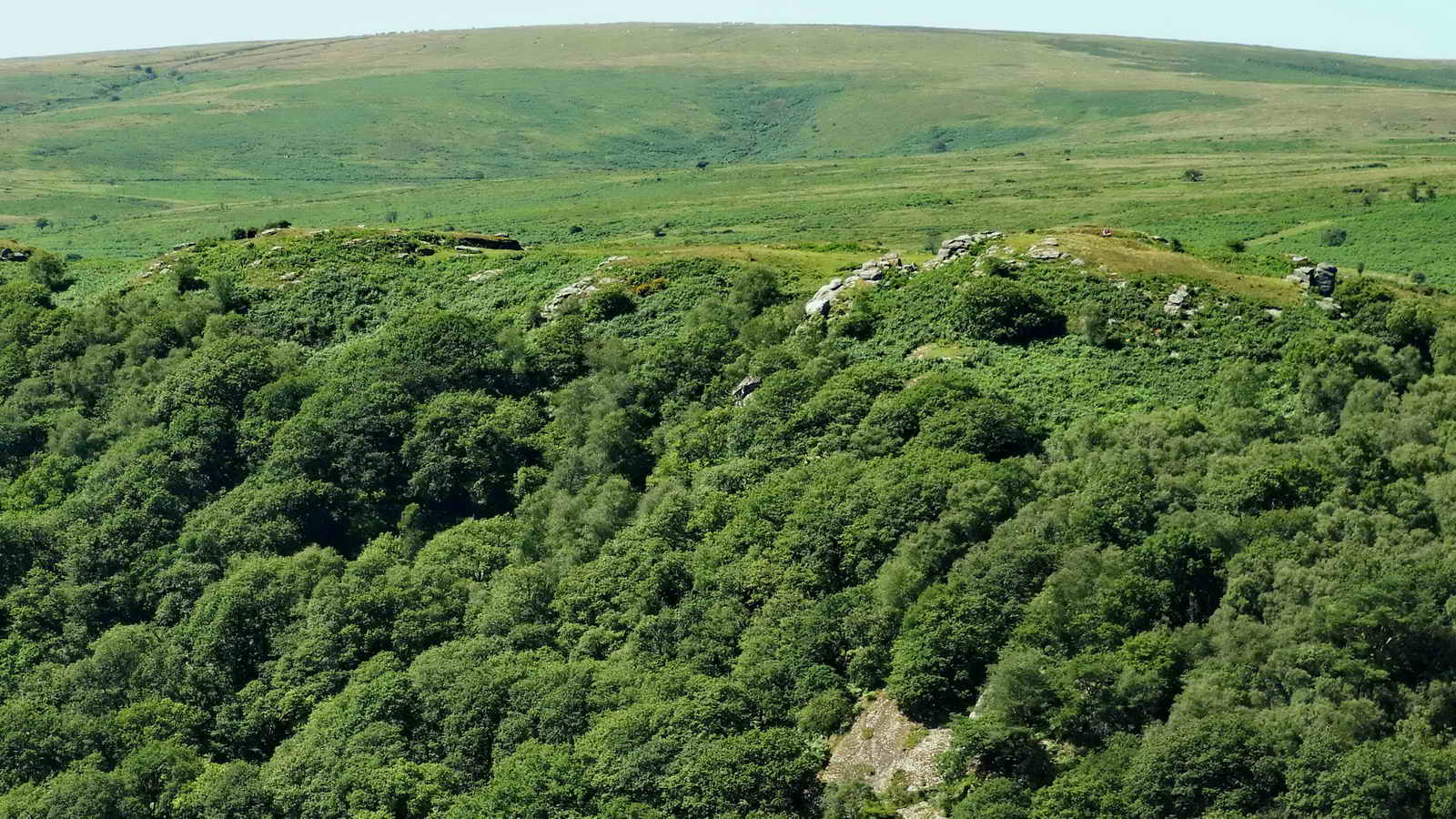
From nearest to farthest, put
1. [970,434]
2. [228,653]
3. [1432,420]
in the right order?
[1432,420] → [970,434] → [228,653]

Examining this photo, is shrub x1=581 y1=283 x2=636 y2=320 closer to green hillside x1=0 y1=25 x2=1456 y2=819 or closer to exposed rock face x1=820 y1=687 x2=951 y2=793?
green hillside x1=0 y1=25 x2=1456 y2=819

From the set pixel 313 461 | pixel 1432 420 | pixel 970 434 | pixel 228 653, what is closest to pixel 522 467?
pixel 313 461

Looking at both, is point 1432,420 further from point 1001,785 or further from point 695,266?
point 695,266

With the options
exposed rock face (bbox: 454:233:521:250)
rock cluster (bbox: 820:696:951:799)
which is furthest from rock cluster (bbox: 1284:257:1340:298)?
exposed rock face (bbox: 454:233:521:250)

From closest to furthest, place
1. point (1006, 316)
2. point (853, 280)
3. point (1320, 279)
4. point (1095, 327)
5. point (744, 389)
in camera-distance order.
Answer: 1. point (1095, 327)
2. point (1320, 279)
3. point (744, 389)
4. point (1006, 316)
5. point (853, 280)

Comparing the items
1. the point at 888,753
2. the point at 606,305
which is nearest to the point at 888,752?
the point at 888,753

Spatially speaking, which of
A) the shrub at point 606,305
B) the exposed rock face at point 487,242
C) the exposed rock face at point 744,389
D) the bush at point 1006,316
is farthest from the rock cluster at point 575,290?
the bush at point 1006,316

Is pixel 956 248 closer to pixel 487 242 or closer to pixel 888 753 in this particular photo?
pixel 487 242
